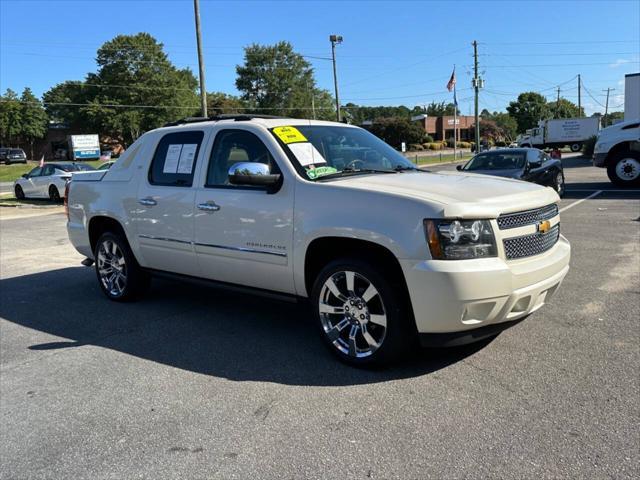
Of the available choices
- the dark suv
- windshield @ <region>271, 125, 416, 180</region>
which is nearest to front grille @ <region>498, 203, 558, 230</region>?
windshield @ <region>271, 125, 416, 180</region>

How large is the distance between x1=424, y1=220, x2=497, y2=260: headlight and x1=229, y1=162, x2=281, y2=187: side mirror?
1.36 meters

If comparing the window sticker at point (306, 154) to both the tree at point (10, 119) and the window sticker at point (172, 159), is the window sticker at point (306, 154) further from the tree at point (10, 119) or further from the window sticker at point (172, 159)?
the tree at point (10, 119)

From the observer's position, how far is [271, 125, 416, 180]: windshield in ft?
15.0

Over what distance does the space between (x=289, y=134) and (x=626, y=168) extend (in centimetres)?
1495

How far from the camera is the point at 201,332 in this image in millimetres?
5195

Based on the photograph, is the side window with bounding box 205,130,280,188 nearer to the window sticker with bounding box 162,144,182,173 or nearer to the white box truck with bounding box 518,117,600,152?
the window sticker with bounding box 162,144,182,173

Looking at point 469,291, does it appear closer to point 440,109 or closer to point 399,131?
point 399,131

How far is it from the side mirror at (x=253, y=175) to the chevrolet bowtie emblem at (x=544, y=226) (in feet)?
6.57

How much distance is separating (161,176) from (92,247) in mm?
1716

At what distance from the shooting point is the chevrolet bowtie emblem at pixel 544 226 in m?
4.04

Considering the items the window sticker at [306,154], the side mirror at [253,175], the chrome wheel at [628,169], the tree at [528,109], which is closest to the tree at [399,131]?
the tree at [528,109]

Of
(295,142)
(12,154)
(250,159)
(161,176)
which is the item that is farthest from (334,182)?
(12,154)

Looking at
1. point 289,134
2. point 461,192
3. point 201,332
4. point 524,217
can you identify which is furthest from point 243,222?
point 524,217

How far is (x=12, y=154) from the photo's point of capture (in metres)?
58.4
